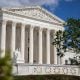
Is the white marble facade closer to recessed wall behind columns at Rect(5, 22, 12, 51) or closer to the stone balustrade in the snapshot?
recessed wall behind columns at Rect(5, 22, 12, 51)

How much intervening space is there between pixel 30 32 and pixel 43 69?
3140cm

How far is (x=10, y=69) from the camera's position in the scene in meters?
3.26

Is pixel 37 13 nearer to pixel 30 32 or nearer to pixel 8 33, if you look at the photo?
pixel 30 32

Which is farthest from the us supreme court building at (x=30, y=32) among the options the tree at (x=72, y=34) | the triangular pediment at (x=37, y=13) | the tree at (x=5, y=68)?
the tree at (x=5, y=68)

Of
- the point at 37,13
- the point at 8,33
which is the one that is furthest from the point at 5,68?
the point at 37,13

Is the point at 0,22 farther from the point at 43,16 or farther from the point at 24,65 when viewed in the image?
the point at 24,65

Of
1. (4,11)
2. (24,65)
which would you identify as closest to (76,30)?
(24,65)

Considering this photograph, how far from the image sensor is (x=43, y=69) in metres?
42.2

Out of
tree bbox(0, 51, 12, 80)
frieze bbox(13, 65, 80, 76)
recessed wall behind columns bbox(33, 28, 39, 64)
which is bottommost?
frieze bbox(13, 65, 80, 76)

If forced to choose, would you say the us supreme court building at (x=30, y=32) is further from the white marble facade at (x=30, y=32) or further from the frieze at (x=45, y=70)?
the frieze at (x=45, y=70)

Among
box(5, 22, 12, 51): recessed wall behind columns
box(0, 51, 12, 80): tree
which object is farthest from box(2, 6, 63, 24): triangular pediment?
box(0, 51, 12, 80): tree

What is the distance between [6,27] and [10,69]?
6950cm

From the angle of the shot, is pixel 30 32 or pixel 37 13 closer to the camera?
pixel 30 32

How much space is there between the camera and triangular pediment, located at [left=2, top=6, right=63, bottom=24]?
229 ft
